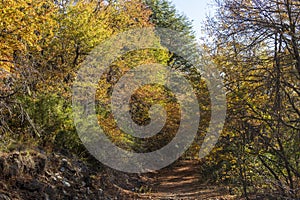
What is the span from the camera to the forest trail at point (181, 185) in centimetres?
1259

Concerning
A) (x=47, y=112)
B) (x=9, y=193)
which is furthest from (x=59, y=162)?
(x=9, y=193)

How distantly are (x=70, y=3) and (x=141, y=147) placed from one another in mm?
6394

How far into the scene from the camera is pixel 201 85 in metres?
11.5

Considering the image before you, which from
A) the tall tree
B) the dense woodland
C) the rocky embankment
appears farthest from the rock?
the tall tree

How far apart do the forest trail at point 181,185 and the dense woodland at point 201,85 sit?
2.48ft

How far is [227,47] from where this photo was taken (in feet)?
25.2

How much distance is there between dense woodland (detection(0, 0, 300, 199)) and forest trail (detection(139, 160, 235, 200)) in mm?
756

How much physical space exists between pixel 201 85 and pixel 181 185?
6.53 metres

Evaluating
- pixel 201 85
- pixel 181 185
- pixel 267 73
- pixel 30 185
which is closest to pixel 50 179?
pixel 30 185

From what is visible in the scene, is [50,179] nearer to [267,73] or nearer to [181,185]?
[267,73]

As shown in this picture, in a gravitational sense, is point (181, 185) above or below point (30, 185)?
below

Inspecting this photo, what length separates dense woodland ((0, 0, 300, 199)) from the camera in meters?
6.09

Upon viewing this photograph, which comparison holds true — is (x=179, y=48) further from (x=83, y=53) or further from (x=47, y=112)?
(x=47, y=112)

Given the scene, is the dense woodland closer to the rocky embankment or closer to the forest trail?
the rocky embankment
